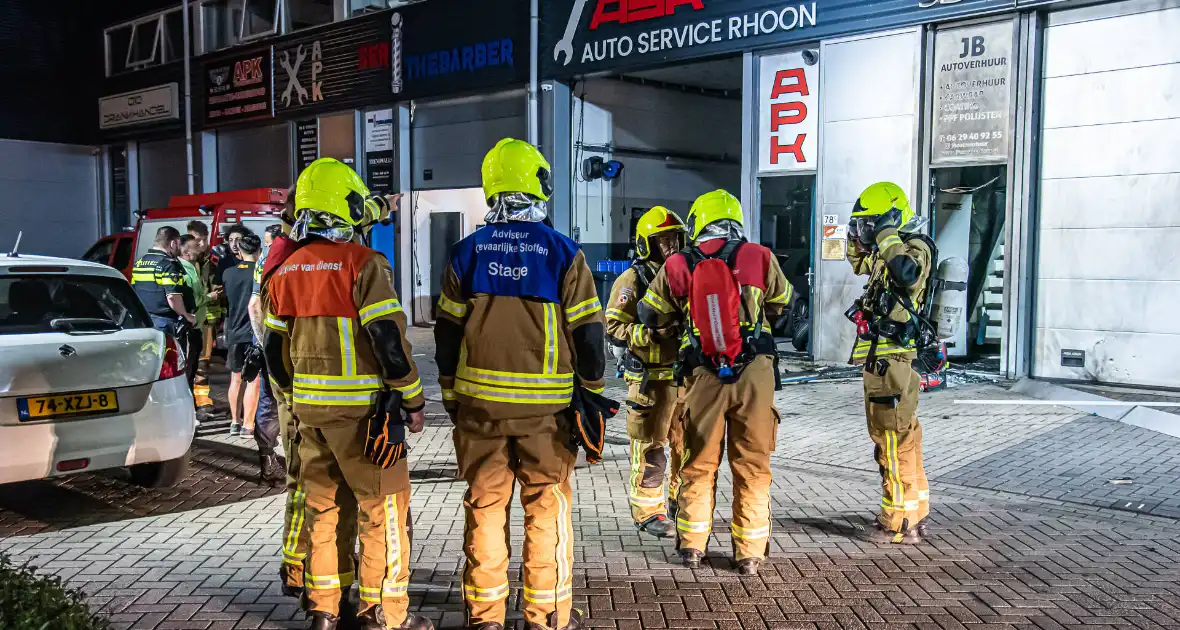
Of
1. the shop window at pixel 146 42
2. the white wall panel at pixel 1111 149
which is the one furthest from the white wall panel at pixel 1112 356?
the shop window at pixel 146 42

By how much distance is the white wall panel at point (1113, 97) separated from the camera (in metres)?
10.3

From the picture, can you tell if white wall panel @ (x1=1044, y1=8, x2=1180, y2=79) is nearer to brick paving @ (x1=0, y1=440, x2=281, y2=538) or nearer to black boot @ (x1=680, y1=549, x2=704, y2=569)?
black boot @ (x1=680, y1=549, x2=704, y2=569)

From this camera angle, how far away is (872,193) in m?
5.65

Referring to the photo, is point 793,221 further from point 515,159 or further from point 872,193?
point 515,159

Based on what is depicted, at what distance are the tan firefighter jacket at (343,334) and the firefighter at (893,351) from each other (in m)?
2.82

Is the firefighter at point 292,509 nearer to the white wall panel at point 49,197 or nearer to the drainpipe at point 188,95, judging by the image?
the drainpipe at point 188,95

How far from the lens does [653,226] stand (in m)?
5.62

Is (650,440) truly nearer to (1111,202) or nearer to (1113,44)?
(1111,202)

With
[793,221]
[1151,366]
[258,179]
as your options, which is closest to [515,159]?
[1151,366]

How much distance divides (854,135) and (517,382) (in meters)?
9.71

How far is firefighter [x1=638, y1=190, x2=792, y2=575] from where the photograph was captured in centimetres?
488

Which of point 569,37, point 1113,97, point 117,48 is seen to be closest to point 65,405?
point 1113,97

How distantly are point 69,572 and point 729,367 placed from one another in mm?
3512

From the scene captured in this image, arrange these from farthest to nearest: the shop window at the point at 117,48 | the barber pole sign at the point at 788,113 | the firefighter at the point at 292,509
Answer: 1. the shop window at the point at 117,48
2. the barber pole sign at the point at 788,113
3. the firefighter at the point at 292,509
